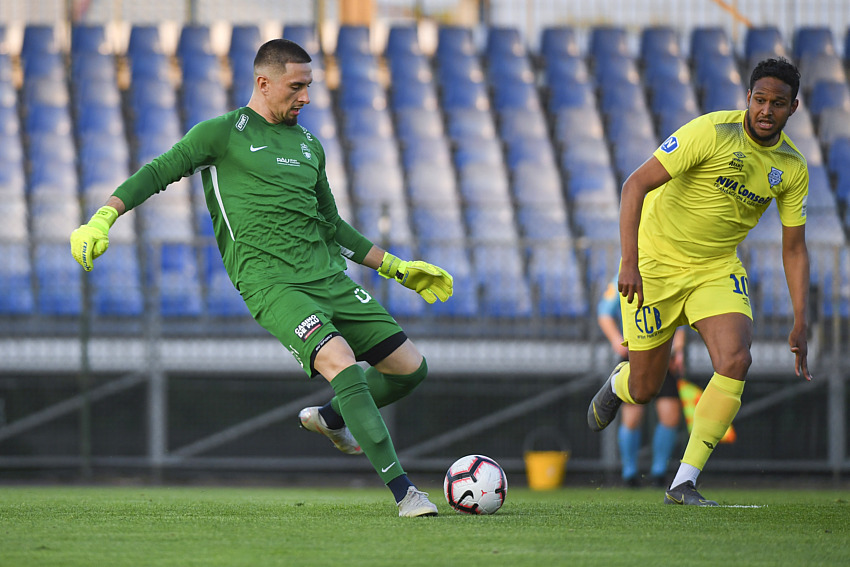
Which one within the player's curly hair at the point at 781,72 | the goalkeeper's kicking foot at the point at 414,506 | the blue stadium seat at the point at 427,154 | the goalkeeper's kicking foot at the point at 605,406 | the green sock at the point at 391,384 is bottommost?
the goalkeeper's kicking foot at the point at 414,506

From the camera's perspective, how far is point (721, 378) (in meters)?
5.79

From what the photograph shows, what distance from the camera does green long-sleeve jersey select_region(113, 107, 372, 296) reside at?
5285 mm

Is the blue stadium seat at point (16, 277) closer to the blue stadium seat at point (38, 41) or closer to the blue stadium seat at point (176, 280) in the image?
the blue stadium seat at point (176, 280)

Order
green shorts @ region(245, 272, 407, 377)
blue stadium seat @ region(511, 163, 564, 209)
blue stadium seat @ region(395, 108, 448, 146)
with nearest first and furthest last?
green shorts @ region(245, 272, 407, 377) → blue stadium seat @ region(511, 163, 564, 209) → blue stadium seat @ region(395, 108, 448, 146)

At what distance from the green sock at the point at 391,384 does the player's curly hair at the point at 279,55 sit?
1.61 meters

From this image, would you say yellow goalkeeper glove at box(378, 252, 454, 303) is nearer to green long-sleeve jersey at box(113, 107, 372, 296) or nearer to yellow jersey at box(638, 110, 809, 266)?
green long-sleeve jersey at box(113, 107, 372, 296)


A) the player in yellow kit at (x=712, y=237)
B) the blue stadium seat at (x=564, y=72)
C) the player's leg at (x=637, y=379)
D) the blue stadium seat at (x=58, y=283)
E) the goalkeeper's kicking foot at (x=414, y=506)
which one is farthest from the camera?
the blue stadium seat at (x=564, y=72)

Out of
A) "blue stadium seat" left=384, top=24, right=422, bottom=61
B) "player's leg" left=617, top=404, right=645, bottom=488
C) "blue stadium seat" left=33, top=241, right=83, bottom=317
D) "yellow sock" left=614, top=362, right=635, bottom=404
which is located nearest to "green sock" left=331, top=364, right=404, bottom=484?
"yellow sock" left=614, top=362, right=635, bottom=404

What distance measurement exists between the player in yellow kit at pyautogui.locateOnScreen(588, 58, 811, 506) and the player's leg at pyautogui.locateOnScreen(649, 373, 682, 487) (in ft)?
12.1

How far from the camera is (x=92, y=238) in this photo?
191 inches

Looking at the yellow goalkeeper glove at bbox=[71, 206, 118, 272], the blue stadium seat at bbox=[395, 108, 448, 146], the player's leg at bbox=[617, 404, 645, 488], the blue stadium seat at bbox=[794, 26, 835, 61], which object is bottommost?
the player's leg at bbox=[617, 404, 645, 488]

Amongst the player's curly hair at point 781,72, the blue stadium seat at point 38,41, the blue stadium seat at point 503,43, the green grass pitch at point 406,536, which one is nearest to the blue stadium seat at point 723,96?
the blue stadium seat at point 503,43

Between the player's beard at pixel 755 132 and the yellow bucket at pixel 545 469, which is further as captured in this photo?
the yellow bucket at pixel 545 469

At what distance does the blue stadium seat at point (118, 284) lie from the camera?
11.1 metres
